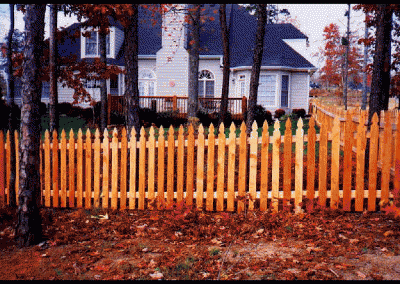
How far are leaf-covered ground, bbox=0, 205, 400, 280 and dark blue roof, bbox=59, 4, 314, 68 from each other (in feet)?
63.3

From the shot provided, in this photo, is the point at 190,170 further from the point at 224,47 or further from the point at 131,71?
Result: the point at 224,47

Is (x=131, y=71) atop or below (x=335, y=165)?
atop

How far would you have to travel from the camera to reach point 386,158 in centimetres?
646

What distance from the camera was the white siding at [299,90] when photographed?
1019 inches

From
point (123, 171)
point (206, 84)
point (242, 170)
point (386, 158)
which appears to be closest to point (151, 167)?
point (123, 171)

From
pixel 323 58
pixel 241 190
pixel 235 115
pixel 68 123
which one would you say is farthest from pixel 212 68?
pixel 323 58

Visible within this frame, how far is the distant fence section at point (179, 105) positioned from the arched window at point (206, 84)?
9.03 feet

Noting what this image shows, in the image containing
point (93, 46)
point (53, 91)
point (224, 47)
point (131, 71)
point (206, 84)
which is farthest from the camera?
point (93, 46)

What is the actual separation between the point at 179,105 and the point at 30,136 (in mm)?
17387

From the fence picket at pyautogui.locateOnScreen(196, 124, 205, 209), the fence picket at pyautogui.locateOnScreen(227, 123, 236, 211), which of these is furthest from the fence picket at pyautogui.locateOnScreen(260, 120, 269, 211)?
the fence picket at pyautogui.locateOnScreen(196, 124, 205, 209)

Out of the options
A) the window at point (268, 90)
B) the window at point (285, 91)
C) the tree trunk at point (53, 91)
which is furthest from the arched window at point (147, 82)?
the tree trunk at point (53, 91)

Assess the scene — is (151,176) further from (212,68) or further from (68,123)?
(212,68)

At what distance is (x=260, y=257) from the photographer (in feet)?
15.8

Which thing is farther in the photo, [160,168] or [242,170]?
[160,168]
